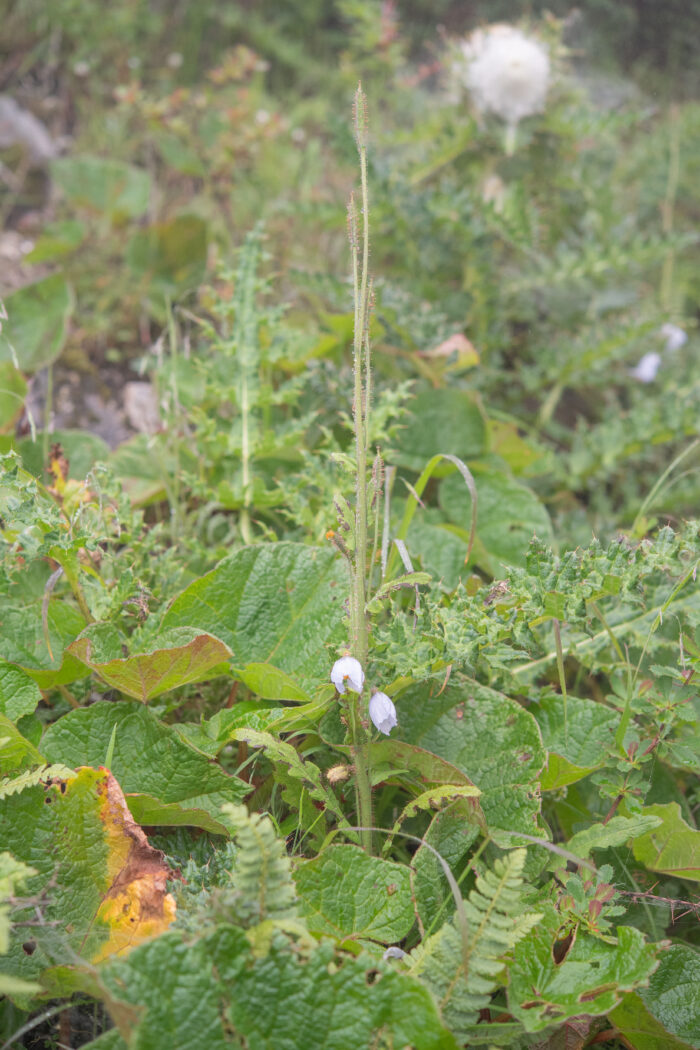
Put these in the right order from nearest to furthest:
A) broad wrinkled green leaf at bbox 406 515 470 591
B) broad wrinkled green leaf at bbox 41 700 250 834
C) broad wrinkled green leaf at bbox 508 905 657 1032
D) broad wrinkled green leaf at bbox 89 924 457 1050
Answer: broad wrinkled green leaf at bbox 89 924 457 1050 → broad wrinkled green leaf at bbox 508 905 657 1032 → broad wrinkled green leaf at bbox 41 700 250 834 → broad wrinkled green leaf at bbox 406 515 470 591

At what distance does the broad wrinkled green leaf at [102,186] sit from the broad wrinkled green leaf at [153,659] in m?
1.97

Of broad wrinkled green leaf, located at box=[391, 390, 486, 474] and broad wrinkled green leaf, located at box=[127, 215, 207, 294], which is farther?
broad wrinkled green leaf, located at box=[127, 215, 207, 294]

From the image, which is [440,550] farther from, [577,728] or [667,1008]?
[667,1008]

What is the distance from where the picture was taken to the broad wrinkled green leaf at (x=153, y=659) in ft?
3.86

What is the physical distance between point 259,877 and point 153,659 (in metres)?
0.38

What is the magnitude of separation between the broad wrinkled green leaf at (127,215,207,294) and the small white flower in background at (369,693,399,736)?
1818 mm

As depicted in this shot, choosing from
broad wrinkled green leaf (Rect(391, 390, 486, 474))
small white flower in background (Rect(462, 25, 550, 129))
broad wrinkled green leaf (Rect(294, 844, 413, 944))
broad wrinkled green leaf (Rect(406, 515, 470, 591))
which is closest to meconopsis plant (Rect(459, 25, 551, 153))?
small white flower in background (Rect(462, 25, 550, 129))

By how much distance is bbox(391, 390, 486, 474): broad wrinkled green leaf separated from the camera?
1.95 metres

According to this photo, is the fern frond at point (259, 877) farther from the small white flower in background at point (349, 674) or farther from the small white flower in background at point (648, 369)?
the small white flower in background at point (648, 369)

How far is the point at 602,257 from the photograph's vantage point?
90.2 inches

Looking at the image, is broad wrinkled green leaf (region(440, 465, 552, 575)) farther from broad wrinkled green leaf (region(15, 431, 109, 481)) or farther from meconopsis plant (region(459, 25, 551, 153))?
meconopsis plant (region(459, 25, 551, 153))

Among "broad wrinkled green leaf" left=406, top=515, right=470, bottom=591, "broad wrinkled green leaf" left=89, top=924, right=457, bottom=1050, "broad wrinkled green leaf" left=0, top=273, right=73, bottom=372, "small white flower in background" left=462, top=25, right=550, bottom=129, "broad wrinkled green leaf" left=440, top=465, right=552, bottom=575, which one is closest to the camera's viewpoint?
"broad wrinkled green leaf" left=89, top=924, right=457, bottom=1050

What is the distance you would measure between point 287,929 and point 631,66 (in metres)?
4.53

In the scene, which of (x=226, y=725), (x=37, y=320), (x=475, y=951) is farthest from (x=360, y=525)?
(x=37, y=320)
